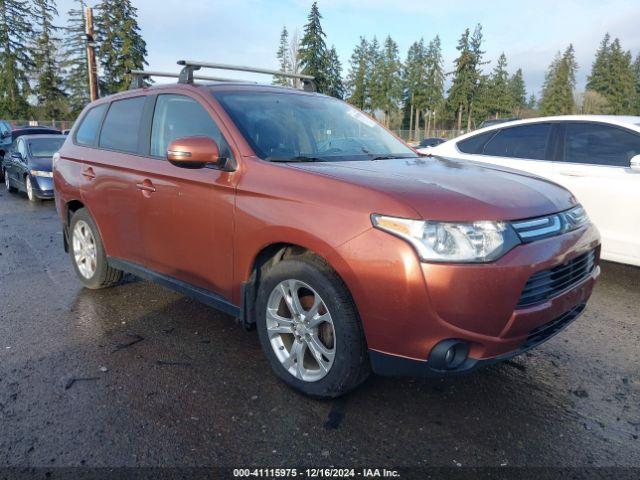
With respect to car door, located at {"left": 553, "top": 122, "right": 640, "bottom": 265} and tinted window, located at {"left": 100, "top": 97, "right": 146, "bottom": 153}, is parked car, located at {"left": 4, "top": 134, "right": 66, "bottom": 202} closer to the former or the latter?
tinted window, located at {"left": 100, "top": 97, "right": 146, "bottom": 153}

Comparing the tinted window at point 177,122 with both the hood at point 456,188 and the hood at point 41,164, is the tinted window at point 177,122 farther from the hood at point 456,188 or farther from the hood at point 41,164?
the hood at point 41,164

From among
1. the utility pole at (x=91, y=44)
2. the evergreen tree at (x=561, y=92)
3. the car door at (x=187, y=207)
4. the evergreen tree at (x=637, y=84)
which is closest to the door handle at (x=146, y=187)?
the car door at (x=187, y=207)

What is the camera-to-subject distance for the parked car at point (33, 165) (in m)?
11.0

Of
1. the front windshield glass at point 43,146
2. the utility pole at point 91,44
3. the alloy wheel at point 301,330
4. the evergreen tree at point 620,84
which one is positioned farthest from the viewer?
the evergreen tree at point 620,84

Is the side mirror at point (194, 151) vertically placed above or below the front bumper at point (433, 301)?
above

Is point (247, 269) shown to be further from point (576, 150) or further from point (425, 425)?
point (576, 150)

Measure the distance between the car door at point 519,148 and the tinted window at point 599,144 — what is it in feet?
0.73

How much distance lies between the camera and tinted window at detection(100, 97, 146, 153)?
4074 millimetres

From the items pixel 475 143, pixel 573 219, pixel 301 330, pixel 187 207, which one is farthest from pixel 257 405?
pixel 475 143

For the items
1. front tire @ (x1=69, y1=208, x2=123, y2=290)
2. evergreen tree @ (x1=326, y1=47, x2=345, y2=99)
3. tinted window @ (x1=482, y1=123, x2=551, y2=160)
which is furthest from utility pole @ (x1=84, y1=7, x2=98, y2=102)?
evergreen tree @ (x1=326, y1=47, x2=345, y2=99)

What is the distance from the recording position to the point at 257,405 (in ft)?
9.31

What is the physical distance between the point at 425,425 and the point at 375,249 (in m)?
1.02

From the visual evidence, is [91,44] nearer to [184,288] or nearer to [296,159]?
[184,288]

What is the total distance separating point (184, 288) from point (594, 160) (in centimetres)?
437
